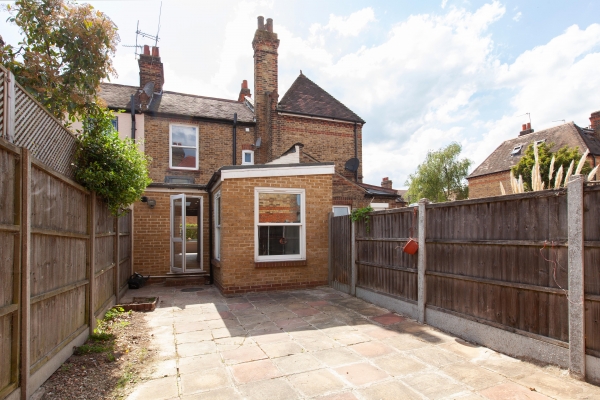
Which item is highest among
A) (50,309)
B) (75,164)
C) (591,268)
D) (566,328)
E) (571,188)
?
(75,164)

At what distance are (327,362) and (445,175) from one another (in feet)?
82.7

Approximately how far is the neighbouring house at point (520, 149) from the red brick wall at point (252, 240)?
17.2 m

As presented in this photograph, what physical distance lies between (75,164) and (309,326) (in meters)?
4.03

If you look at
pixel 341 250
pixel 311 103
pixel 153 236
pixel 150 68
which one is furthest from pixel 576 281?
pixel 150 68

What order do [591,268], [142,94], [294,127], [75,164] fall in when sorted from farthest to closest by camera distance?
[294,127] < [142,94] < [75,164] < [591,268]

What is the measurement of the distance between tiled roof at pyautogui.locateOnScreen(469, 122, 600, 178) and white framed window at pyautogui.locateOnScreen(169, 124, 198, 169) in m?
19.9

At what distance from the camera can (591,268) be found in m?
3.06

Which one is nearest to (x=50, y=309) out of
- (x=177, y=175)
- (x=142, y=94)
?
(x=177, y=175)

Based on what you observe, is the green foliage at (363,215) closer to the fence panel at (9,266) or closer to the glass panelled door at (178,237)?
the glass panelled door at (178,237)

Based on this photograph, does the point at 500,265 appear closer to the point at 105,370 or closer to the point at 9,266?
the point at 105,370

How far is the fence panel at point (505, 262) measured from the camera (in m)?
3.36

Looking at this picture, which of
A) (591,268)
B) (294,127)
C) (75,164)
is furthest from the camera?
(294,127)

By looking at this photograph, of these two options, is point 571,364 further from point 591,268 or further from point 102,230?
point 102,230

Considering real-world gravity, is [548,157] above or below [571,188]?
above
